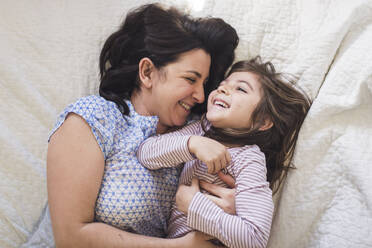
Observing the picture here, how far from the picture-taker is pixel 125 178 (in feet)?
3.77

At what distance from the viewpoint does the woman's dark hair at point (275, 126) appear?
125 cm

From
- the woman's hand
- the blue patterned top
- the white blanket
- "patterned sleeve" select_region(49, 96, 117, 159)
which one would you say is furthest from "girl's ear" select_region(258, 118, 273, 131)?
"patterned sleeve" select_region(49, 96, 117, 159)

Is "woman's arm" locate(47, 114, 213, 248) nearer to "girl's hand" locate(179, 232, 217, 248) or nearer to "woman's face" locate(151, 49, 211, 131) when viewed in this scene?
"girl's hand" locate(179, 232, 217, 248)

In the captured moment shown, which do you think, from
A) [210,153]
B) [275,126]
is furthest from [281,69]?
[210,153]

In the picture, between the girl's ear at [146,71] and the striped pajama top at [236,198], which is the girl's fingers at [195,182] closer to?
the striped pajama top at [236,198]

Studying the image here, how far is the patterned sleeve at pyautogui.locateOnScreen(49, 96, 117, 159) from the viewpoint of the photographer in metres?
1.13

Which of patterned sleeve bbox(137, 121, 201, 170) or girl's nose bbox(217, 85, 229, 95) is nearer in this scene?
patterned sleeve bbox(137, 121, 201, 170)

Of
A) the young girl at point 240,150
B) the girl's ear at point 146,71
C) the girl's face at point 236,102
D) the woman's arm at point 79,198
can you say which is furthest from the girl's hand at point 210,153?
the girl's ear at point 146,71

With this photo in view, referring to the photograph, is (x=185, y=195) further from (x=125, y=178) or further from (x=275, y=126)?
(x=275, y=126)

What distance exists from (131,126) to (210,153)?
1.13ft

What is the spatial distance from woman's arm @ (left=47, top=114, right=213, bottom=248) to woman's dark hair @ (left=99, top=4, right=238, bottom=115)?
26cm

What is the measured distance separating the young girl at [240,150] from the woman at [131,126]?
7cm

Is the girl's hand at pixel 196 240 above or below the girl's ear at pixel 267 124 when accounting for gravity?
below

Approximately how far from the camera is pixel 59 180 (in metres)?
1.07
